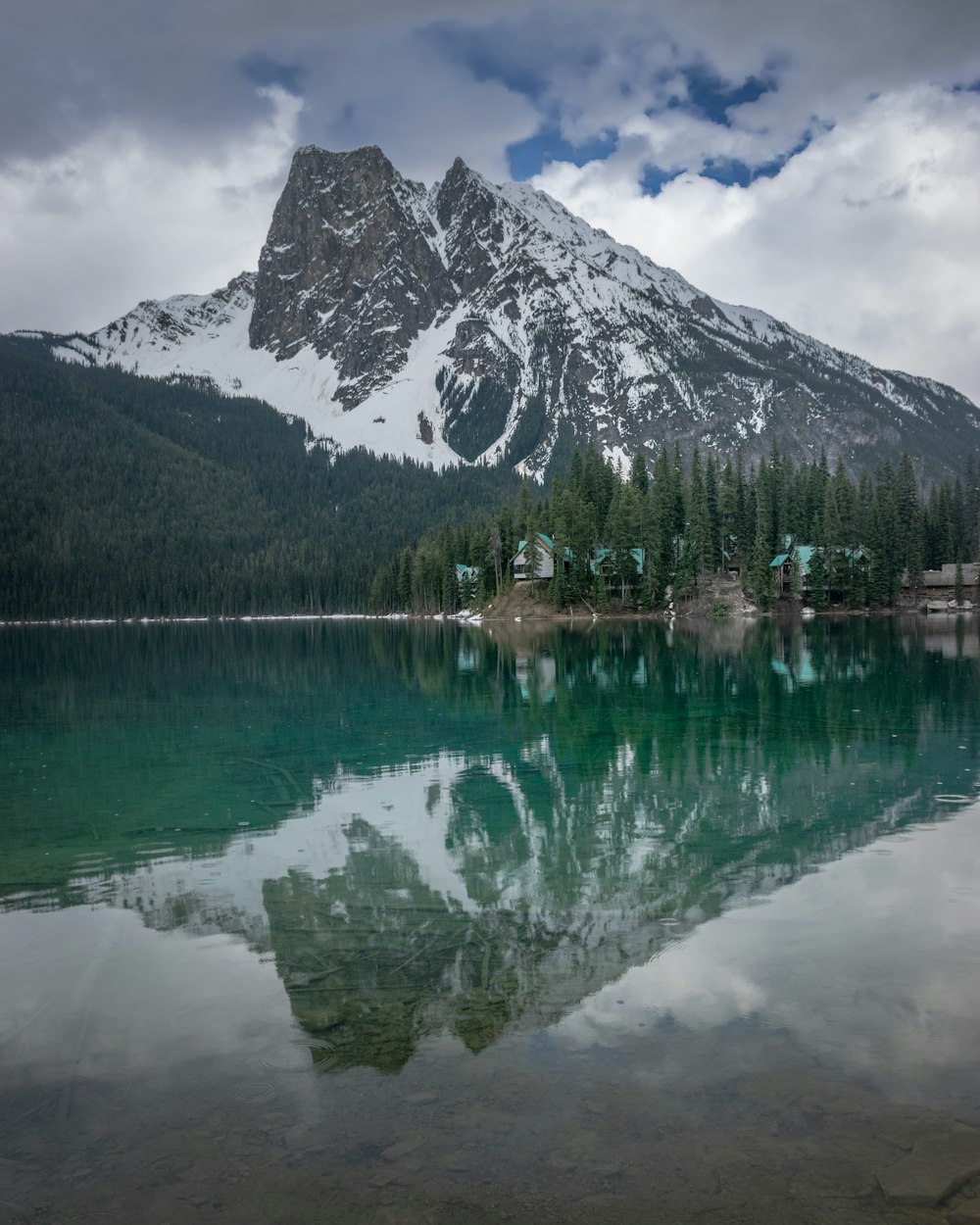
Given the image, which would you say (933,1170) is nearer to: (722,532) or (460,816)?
(460,816)

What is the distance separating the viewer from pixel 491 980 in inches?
400

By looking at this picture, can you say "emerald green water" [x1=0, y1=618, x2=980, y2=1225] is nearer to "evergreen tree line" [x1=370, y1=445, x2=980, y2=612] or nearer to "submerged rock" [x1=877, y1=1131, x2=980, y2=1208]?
"submerged rock" [x1=877, y1=1131, x2=980, y2=1208]

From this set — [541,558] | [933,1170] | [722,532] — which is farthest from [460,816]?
[722,532]

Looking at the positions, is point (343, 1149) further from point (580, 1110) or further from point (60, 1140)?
point (60, 1140)

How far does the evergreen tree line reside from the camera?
113938mm

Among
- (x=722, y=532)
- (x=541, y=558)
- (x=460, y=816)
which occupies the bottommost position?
(x=460, y=816)

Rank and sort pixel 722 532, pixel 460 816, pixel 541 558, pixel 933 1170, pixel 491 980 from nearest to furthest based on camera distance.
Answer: pixel 933 1170 < pixel 491 980 < pixel 460 816 < pixel 541 558 < pixel 722 532

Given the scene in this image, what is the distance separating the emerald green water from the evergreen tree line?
89327mm

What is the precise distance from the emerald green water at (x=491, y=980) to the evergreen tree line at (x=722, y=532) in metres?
89.3

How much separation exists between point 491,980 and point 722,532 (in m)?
115

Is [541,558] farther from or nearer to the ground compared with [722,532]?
nearer to the ground

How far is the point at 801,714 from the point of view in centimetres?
3017

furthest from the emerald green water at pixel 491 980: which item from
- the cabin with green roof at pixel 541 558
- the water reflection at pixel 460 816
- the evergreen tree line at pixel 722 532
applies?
the cabin with green roof at pixel 541 558

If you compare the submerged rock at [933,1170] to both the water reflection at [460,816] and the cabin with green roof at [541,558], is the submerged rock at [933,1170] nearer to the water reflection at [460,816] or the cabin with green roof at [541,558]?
the water reflection at [460,816]
